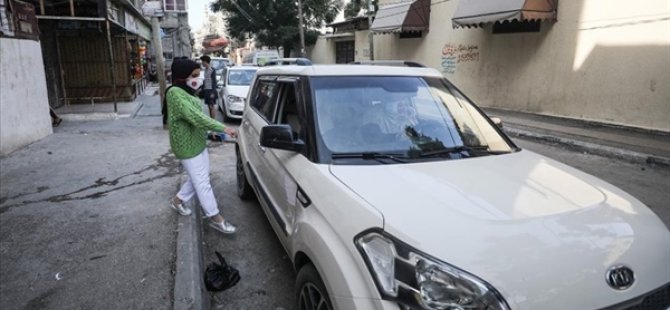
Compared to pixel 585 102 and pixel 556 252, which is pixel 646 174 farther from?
pixel 556 252

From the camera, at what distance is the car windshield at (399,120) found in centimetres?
293

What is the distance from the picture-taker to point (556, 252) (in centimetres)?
186

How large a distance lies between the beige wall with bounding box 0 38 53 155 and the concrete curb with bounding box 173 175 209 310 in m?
4.85

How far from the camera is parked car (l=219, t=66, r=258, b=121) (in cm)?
1162

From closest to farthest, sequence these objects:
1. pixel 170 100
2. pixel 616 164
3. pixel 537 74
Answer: pixel 170 100, pixel 616 164, pixel 537 74

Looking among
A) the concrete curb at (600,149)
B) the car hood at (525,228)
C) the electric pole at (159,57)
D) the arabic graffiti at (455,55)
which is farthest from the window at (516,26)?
the car hood at (525,228)

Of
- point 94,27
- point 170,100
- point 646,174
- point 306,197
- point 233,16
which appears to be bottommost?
Answer: point 646,174

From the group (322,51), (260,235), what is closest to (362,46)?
(322,51)

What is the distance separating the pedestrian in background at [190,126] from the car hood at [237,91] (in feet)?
24.8

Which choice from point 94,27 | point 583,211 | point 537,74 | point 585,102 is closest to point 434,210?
point 583,211

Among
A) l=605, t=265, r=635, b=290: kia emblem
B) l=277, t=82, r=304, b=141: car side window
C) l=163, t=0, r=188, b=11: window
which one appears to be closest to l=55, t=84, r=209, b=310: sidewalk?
l=277, t=82, r=304, b=141: car side window

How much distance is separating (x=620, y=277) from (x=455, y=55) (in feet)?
50.6

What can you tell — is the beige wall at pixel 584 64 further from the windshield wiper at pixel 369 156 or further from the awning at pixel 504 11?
the windshield wiper at pixel 369 156

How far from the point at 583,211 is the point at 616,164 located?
659 centimetres
